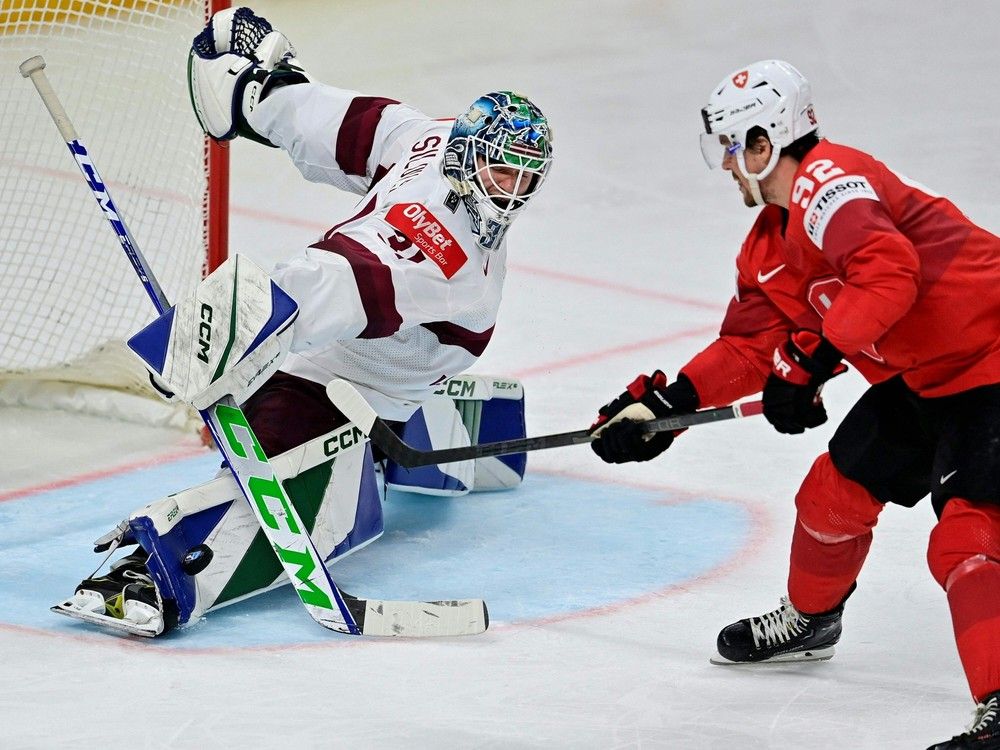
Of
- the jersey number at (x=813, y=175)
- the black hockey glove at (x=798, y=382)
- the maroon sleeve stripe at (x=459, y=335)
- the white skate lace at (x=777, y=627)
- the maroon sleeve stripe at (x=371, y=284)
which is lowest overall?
the white skate lace at (x=777, y=627)

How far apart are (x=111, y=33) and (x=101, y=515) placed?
172 cm

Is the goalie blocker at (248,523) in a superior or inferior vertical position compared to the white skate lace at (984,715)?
superior

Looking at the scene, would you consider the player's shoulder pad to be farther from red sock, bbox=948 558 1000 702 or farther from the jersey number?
red sock, bbox=948 558 1000 702

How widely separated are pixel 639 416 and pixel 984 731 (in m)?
0.86

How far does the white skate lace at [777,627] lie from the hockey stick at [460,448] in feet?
1.36

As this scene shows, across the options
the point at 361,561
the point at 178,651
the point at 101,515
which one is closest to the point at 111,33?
the point at 101,515

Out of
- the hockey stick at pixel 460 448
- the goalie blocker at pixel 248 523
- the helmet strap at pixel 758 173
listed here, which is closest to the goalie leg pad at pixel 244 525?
the goalie blocker at pixel 248 523

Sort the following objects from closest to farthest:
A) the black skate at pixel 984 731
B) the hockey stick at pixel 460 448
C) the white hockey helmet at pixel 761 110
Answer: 1. the black skate at pixel 984 731
2. the white hockey helmet at pixel 761 110
3. the hockey stick at pixel 460 448

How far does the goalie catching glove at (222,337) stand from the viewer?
9.06 ft

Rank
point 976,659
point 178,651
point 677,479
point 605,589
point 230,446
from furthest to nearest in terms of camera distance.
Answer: point 677,479 < point 605,589 < point 230,446 < point 178,651 < point 976,659

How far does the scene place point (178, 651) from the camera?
9.03 feet

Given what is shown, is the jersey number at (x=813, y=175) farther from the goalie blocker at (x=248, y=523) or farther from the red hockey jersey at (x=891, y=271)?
the goalie blocker at (x=248, y=523)

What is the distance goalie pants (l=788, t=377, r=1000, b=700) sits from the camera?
2.21 meters

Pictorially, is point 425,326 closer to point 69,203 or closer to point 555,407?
point 555,407
